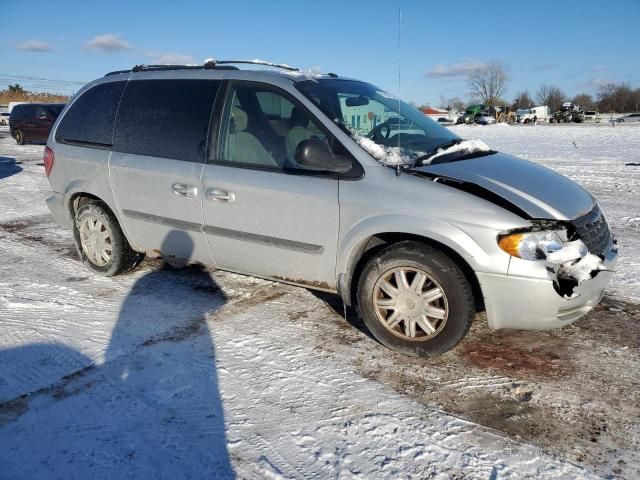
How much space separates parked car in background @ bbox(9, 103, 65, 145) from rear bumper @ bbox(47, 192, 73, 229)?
1751 centimetres

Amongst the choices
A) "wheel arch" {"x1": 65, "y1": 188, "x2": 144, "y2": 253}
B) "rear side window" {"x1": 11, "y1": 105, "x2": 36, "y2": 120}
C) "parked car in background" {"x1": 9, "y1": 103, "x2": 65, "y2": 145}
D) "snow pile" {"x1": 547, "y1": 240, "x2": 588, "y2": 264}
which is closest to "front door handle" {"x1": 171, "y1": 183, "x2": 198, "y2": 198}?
"wheel arch" {"x1": 65, "y1": 188, "x2": 144, "y2": 253}

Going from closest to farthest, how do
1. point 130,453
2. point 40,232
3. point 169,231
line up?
1. point 130,453
2. point 169,231
3. point 40,232

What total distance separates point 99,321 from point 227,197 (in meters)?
1.35

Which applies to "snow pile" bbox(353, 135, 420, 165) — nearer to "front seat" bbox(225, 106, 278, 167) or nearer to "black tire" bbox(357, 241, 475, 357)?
"black tire" bbox(357, 241, 475, 357)

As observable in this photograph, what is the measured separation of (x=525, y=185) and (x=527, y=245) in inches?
21.7

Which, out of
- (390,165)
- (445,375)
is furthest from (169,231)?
(445,375)

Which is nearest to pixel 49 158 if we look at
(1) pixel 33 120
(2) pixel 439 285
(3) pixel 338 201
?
(3) pixel 338 201

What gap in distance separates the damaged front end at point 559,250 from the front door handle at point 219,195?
6.27 feet

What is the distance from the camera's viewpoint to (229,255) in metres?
3.89

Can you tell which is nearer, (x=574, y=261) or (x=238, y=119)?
(x=574, y=261)

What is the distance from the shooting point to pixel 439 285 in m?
3.05

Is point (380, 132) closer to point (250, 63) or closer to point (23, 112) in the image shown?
point (250, 63)

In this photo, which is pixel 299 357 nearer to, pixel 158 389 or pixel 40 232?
pixel 158 389

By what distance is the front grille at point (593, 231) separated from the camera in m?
3.01
